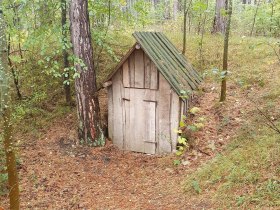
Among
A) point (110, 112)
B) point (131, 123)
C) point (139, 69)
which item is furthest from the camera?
point (110, 112)

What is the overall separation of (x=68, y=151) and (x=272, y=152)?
5613 millimetres

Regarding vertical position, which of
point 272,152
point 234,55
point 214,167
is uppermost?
point 234,55

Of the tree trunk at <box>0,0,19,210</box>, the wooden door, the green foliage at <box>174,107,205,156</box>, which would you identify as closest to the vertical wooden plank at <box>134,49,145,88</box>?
the wooden door

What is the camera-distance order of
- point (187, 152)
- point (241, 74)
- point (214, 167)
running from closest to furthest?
1. point (214, 167)
2. point (187, 152)
3. point (241, 74)

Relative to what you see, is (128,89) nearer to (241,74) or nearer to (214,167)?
(214,167)

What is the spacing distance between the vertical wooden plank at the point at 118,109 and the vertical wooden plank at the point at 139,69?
58cm

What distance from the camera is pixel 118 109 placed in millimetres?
9344

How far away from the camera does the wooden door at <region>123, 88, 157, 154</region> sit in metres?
8.87

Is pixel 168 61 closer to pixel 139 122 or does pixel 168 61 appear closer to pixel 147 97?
pixel 147 97

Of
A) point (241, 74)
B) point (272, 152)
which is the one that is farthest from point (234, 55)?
point (272, 152)

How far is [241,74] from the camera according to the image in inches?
448

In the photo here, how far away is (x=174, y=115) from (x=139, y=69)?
5.55 feet

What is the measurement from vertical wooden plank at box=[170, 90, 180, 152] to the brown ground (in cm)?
56

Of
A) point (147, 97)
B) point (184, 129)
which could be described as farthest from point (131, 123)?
point (184, 129)
